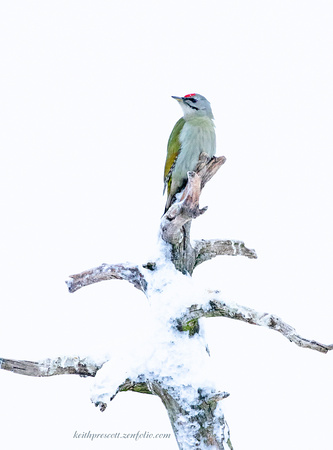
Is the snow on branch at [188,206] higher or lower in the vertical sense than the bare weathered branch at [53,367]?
higher

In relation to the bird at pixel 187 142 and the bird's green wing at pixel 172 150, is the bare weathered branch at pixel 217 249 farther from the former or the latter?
the bird's green wing at pixel 172 150

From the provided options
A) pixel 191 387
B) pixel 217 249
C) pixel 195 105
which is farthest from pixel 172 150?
pixel 191 387

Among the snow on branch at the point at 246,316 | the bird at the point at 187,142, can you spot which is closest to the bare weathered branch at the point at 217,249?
the bird at the point at 187,142

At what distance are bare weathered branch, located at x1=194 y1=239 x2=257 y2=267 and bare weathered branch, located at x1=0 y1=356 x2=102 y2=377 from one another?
4.44 feet

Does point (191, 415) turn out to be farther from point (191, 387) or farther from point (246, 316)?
point (246, 316)

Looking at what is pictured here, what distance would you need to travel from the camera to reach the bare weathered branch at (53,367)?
12.9ft

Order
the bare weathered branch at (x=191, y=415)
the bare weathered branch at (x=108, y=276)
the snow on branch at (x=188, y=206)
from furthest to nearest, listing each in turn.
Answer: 1. the bare weathered branch at (x=108, y=276)
2. the snow on branch at (x=188, y=206)
3. the bare weathered branch at (x=191, y=415)

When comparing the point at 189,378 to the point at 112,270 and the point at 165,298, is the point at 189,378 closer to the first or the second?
the point at 165,298

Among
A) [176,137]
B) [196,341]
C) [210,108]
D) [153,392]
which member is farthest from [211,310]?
[210,108]

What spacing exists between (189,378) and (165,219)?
51.2 inches

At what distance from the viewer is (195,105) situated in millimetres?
5395

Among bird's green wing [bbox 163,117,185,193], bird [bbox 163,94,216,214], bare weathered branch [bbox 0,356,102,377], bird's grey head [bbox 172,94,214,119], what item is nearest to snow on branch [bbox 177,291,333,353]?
bare weathered branch [bbox 0,356,102,377]

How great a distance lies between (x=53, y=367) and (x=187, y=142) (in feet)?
8.26

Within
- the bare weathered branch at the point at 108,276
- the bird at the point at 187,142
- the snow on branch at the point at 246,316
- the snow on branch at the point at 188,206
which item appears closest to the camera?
the snow on branch at the point at 246,316
